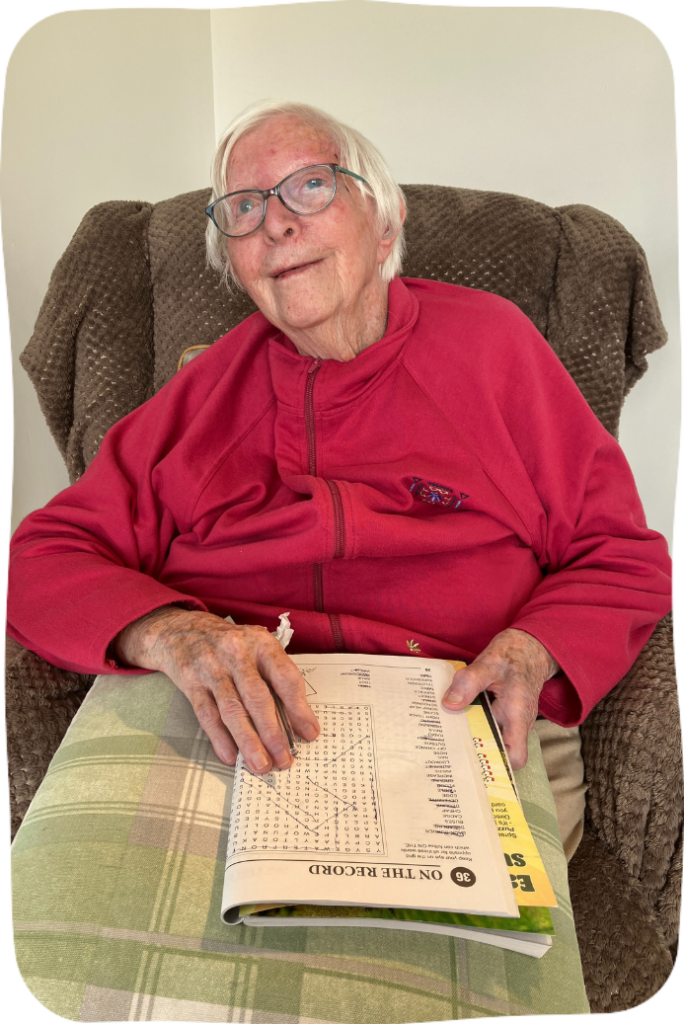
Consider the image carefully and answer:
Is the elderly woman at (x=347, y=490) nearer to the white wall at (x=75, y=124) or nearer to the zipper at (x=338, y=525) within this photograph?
the zipper at (x=338, y=525)

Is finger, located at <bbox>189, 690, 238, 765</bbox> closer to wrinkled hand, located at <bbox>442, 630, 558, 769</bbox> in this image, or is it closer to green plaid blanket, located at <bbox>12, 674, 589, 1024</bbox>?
green plaid blanket, located at <bbox>12, 674, 589, 1024</bbox>

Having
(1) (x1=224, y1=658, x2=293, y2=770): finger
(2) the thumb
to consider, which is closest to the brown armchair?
(2) the thumb

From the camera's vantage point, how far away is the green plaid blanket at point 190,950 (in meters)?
0.57

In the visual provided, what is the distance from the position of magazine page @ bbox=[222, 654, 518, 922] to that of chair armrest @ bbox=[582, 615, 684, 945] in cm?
25

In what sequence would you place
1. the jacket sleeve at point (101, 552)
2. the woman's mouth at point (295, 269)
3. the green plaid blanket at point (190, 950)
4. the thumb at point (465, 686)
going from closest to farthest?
the green plaid blanket at point (190, 950), the thumb at point (465, 686), the jacket sleeve at point (101, 552), the woman's mouth at point (295, 269)

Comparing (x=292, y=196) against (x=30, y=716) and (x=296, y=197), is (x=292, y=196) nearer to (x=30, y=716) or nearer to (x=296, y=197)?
(x=296, y=197)

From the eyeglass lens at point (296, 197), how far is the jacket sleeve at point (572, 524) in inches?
13.0

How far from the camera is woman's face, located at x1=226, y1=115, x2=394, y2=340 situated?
0.95m

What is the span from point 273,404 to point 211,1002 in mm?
778

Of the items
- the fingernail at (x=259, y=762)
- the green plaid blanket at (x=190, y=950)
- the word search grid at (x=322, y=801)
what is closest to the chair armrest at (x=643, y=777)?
the green plaid blanket at (x=190, y=950)

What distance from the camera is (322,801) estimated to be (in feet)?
2.20

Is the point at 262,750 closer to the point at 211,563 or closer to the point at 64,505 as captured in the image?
the point at 211,563

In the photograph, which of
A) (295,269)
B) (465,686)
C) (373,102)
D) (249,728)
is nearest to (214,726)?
(249,728)

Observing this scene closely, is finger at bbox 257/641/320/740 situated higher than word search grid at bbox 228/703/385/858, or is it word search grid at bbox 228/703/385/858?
finger at bbox 257/641/320/740
